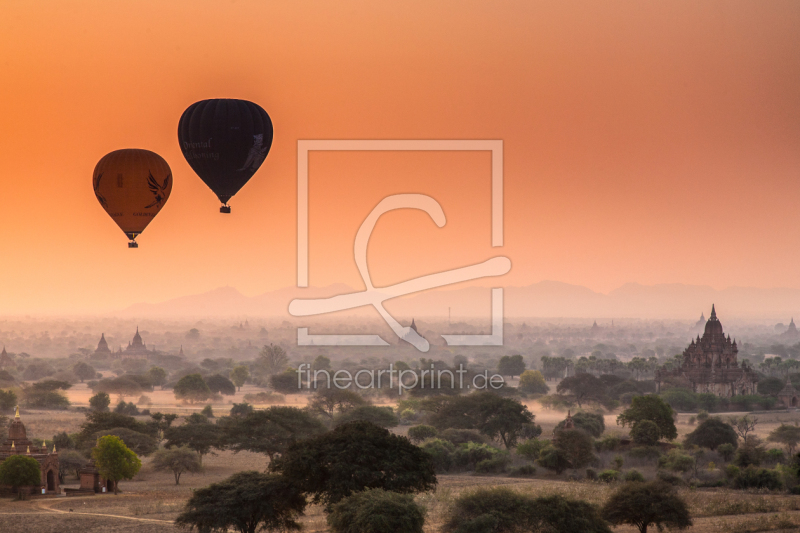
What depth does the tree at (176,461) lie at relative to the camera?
38.7 m

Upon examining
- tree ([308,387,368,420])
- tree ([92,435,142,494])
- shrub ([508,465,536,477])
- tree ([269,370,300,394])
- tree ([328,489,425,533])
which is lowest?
tree ([269,370,300,394])

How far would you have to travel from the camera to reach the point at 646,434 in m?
44.8

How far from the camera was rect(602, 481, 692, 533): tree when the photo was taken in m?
24.1

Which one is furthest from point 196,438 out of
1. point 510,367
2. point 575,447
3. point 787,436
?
point 510,367

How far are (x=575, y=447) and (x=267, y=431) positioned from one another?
530 inches

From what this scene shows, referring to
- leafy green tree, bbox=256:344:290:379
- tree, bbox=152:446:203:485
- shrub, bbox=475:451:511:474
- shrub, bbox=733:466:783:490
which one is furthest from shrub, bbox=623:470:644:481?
leafy green tree, bbox=256:344:290:379

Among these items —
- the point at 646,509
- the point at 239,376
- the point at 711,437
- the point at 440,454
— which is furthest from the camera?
the point at 239,376

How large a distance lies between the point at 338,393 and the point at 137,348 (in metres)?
105

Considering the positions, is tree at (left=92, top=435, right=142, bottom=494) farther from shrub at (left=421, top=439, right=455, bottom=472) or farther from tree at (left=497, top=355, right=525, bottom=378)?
tree at (left=497, top=355, right=525, bottom=378)

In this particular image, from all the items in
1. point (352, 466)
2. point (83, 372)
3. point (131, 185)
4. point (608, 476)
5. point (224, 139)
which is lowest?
point (83, 372)

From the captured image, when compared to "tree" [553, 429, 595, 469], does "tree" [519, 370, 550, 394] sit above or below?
below

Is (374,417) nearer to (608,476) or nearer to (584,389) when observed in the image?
(608,476)

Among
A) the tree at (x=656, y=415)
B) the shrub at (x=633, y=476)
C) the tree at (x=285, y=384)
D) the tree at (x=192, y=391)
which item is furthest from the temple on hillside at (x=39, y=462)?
the tree at (x=285, y=384)

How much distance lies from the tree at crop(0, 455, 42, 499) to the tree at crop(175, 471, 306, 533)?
10260 mm
